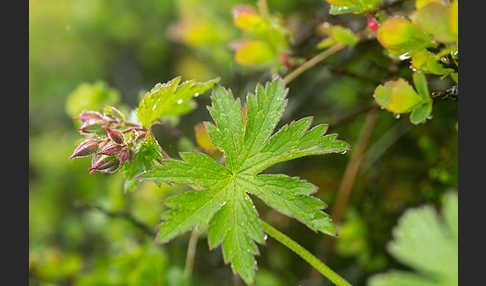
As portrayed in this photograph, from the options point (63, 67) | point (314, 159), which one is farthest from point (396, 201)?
point (63, 67)

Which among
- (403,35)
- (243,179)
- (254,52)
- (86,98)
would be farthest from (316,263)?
(86,98)

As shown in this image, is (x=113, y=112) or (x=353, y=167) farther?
(x=353, y=167)

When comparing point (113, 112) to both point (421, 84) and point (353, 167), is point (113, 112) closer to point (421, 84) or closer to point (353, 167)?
point (421, 84)

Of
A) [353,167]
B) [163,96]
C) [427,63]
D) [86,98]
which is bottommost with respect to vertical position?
[353,167]

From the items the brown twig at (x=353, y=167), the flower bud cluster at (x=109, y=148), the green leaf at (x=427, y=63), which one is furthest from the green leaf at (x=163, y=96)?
the brown twig at (x=353, y=167)

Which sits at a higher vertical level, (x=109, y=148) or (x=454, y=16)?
(x=454, y=16)
